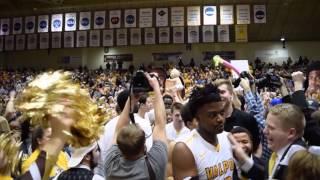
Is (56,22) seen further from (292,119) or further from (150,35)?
(292,119)

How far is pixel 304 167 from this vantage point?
6.75 feet

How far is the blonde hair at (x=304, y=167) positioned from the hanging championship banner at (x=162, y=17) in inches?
790

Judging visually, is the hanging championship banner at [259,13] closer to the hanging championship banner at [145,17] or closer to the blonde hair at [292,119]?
the hanging championship banner at [145,17]

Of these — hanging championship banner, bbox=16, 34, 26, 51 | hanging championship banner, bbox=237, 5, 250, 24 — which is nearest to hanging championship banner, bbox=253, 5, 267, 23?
hanging championship banner, bbox=237, 5, 250, 24

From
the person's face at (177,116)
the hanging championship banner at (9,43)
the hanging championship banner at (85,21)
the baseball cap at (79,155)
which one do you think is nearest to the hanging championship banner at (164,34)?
the hanging championship banner at (85,21)

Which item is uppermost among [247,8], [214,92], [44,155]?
[247,8]

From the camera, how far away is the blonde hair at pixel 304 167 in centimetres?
203

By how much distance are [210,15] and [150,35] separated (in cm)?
362

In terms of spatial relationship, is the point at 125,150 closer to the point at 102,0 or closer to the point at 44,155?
the point at 44,155

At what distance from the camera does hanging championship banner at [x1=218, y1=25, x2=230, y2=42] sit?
73.4ft

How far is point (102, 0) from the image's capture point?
23750 millimetres

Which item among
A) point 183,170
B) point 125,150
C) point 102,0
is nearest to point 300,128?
point 183,170

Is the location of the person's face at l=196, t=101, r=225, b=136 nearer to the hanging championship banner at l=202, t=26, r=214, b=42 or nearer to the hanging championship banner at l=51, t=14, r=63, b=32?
the hanging championship banner at l=202, t=26, r=214, b=42

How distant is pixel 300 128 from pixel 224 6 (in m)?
19.0
